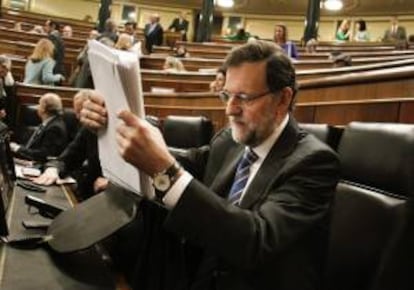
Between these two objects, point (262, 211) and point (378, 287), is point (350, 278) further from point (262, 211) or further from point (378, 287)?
point (262, 211)

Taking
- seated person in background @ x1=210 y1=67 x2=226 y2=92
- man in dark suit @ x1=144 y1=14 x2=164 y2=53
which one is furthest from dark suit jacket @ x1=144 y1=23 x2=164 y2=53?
seated person in background @ x1=210 y1=67 x2=226 y2=92

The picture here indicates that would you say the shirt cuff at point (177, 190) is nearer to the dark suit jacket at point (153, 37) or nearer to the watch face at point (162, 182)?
the watch face at point (162, 182)

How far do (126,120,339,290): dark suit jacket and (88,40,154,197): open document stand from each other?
0.30ft

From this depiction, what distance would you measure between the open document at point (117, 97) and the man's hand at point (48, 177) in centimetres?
88

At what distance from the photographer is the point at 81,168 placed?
2.52 m

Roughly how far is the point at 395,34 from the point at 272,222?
961 centimetres

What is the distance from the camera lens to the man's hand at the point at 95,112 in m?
1.03

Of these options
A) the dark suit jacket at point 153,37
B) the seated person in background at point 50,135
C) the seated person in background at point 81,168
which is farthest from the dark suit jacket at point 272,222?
the dark suit jacket at point 153,37

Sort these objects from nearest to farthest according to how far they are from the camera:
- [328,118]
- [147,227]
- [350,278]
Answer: [350,278]
[147,227]
[328,118]

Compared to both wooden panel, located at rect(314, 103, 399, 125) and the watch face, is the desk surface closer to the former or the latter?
the watch face

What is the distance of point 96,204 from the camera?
112 centimetres

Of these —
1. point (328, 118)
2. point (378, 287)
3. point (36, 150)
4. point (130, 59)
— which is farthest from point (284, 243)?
point (36, 150)

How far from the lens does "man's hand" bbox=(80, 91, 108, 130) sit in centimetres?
103

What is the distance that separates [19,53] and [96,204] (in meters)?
6.61
